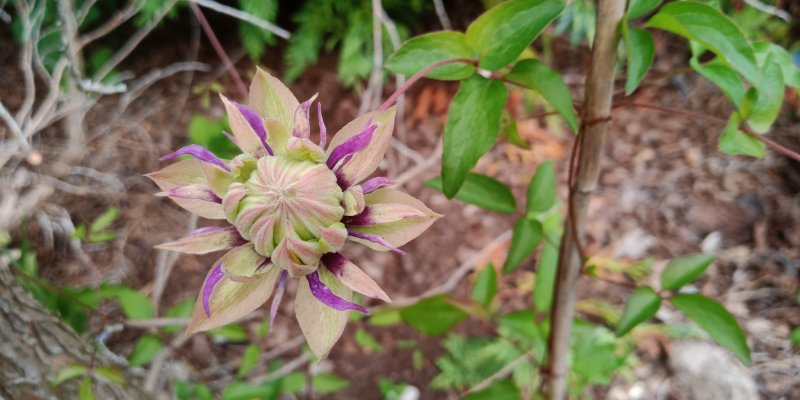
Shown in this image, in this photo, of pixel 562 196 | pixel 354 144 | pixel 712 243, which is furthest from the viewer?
pixel 562 196

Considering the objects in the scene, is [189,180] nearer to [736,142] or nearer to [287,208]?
[287,208]

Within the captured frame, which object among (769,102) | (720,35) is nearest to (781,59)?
(769,102)

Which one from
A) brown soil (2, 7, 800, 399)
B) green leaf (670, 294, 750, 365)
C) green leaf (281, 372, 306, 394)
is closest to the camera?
green leaf (670, 294, 750, 365)

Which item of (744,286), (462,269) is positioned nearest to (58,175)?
(462,269)

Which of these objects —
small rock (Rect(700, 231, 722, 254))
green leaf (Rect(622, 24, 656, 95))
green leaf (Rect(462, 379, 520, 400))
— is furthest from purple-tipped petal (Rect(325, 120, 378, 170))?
small rock (Rect(700, 231, 722, 254))

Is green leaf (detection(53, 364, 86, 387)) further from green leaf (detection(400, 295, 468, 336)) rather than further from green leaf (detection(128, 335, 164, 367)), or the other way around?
green leaf (detection(400, 295, 468, 336))

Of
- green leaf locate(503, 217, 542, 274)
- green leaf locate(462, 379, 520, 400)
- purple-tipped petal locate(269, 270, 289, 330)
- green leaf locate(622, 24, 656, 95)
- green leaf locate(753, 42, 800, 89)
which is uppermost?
green leaf locate(622, 24, 656, 95)
